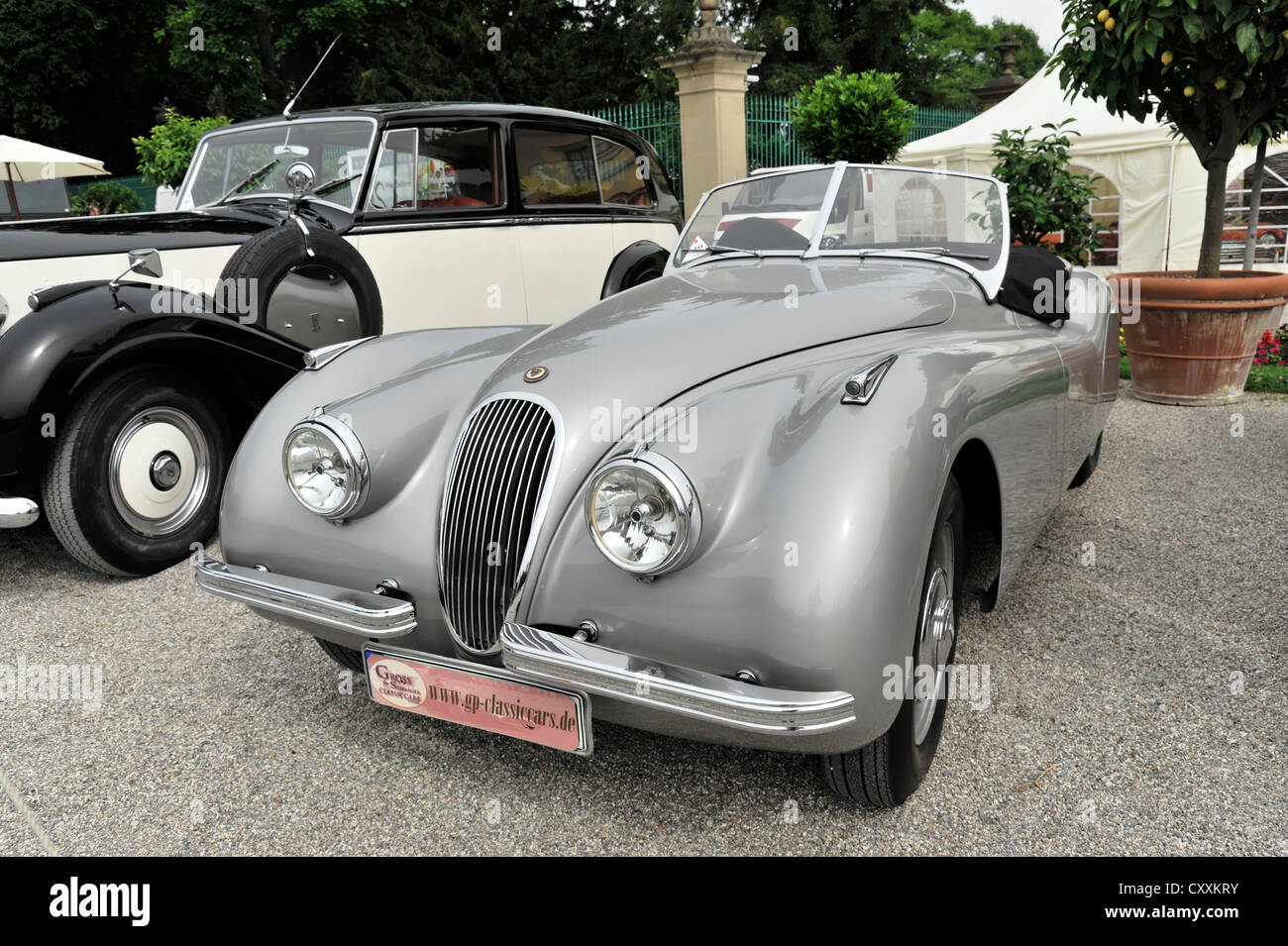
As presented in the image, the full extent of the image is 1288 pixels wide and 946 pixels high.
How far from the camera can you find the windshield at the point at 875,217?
3492 mm

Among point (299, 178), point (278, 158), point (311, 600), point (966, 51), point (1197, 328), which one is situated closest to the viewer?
point (311, 600)

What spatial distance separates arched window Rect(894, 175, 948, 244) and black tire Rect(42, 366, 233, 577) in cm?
315

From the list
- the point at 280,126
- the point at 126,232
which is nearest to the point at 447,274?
the point at 280,126

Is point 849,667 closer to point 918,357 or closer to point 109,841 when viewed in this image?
point 918,357

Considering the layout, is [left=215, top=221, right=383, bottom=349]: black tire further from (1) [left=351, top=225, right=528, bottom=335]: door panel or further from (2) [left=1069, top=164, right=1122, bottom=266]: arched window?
(2) [left=1069, top=164, right=1122, bottom=266]: arched window

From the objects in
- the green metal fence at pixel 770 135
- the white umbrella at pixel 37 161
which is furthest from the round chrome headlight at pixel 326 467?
the green metal fence at pixel 770 135

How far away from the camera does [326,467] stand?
254cm

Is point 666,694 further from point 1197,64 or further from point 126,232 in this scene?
point 1197,64

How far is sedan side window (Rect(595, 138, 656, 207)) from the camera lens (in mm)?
7020

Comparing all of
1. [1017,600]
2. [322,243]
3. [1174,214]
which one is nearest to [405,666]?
[1017,600]

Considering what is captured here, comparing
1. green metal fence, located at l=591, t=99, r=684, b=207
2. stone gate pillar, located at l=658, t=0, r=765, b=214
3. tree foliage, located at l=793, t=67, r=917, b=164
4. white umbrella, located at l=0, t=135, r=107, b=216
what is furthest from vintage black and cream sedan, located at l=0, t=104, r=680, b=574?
white umbrella, located at l=0, t=135, r=107, b=216

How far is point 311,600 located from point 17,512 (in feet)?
6.94

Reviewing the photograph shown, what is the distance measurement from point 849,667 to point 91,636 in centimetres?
302

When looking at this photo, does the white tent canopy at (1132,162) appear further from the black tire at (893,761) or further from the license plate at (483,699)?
the license plate at (483,699)
